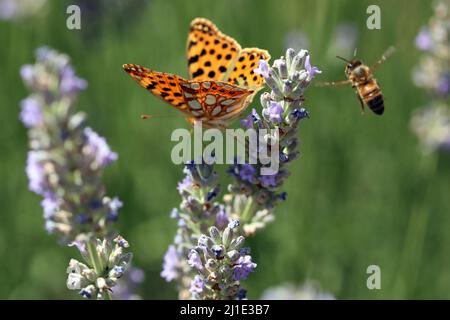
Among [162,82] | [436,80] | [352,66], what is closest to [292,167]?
[436,80]

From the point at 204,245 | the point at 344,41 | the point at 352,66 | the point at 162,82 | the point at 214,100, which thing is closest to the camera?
the point at 204,245

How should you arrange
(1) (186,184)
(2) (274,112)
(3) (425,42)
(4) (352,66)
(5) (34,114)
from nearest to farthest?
1. (5) (34,114)
2. (2) (274,112)
3. (1) (186,184)
4. (4) (352,66)
5. (3) (425,42)

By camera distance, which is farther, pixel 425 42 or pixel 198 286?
pixel 425 42

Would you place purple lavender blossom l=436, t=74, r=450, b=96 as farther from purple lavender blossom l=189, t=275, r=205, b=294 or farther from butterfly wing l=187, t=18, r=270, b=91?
purple lavender blossom l=189, t=275, r=205, b=294

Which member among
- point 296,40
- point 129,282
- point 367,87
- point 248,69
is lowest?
point 129,282

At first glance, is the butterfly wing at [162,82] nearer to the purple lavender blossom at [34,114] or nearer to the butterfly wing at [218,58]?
the butterfly wing at [218,58]

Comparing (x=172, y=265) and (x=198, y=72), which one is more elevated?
(x=198, y=72)

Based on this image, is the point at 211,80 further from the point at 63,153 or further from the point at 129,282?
the point at 129,282

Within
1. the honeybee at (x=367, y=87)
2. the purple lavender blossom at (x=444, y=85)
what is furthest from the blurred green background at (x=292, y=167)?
the honeybee at (x=367, y=87)
